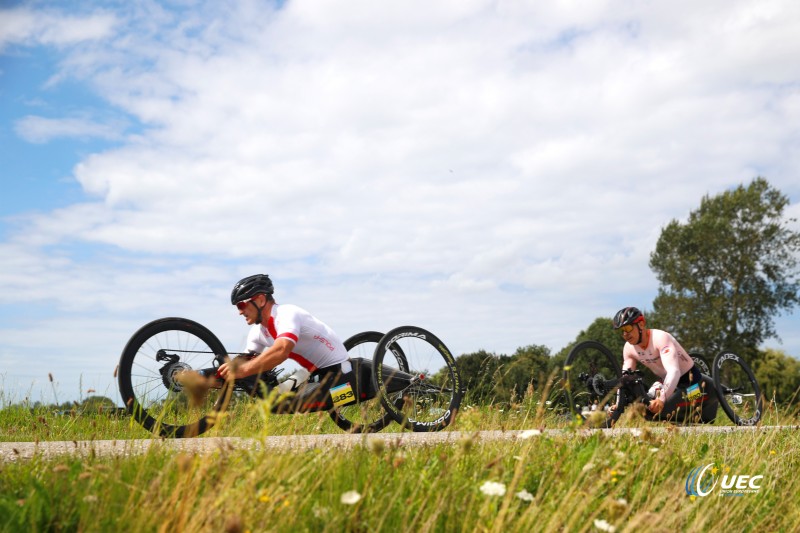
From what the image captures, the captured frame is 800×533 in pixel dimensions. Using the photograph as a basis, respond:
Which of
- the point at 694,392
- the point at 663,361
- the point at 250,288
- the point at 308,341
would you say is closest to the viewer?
the point at 250,288

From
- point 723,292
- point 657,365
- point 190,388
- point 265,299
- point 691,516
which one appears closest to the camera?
point 190,388

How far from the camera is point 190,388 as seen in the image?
11.4 ft

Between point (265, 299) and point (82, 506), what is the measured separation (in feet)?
12.7

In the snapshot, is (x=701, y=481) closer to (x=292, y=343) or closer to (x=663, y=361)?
(x=292, y=343)

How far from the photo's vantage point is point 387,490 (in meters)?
4.50

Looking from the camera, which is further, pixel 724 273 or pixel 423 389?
pixel 724 273

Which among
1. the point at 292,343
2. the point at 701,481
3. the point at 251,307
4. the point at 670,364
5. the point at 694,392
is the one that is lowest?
the point at 701,481

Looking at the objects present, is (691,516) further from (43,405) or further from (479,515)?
(43,405)

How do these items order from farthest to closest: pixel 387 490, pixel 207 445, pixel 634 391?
pixel 634 391 → pixel 207 445 → pixel 387 490

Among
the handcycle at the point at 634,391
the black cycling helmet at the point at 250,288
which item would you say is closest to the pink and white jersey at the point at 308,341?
the black cycling helmet at the point at 250,288

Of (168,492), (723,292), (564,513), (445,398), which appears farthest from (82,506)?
(723,292)

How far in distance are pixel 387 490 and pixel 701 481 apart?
3.12 meters

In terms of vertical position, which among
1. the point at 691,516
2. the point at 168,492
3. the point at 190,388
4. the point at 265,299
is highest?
the point at 265,299

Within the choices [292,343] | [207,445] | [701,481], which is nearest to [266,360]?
[292,343]
